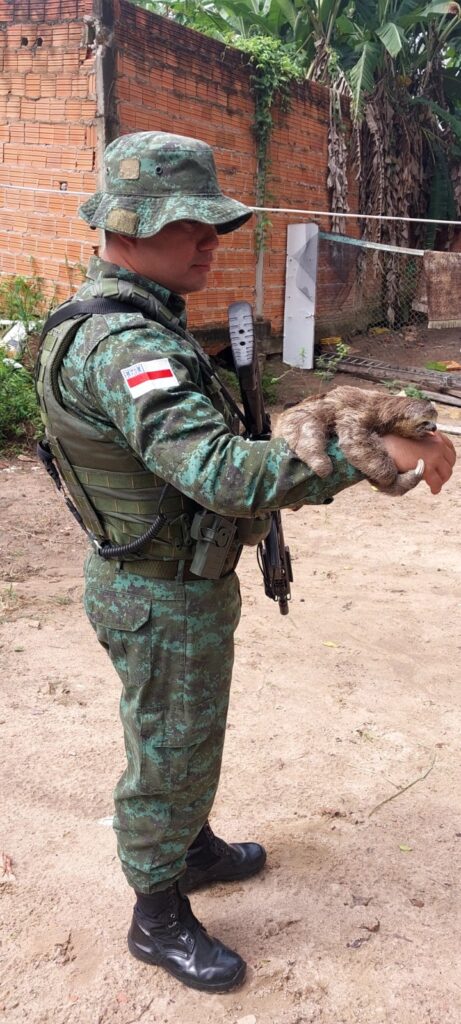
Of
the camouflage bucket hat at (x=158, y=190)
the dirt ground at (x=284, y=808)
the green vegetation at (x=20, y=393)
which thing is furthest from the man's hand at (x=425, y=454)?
the green vegetation at (x=20, y=393)

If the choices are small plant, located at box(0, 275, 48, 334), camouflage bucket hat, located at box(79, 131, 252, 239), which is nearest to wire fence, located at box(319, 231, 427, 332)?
small plant, located at box(0, 275, 48, 334)

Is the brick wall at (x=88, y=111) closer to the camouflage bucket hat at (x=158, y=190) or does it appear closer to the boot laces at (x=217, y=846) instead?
the camouflage bucket hat at (x=158, y=190)

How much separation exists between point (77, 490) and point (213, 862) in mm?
1208

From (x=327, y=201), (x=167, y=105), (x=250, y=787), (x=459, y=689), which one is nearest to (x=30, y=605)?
(x=250, y=787)

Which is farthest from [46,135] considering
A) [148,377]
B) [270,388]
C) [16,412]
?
[148,377]

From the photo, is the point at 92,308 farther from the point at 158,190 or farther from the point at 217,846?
the point at 217,846

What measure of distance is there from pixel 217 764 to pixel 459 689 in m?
1.76

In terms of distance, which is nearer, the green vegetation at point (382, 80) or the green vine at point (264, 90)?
the green vine at point (264, 90)

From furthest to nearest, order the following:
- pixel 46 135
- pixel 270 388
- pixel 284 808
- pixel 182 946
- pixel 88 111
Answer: pixel 270 388 → pixel 46 135 → pixel 88 111 → pixel 284 808 → pixel 182 946

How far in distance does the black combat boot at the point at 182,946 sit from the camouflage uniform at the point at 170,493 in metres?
0.09

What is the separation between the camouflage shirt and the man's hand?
3.1 inches

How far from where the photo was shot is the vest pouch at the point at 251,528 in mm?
1767

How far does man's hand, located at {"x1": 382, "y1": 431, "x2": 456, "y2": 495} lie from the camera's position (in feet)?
4.63

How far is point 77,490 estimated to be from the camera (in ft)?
5.61
